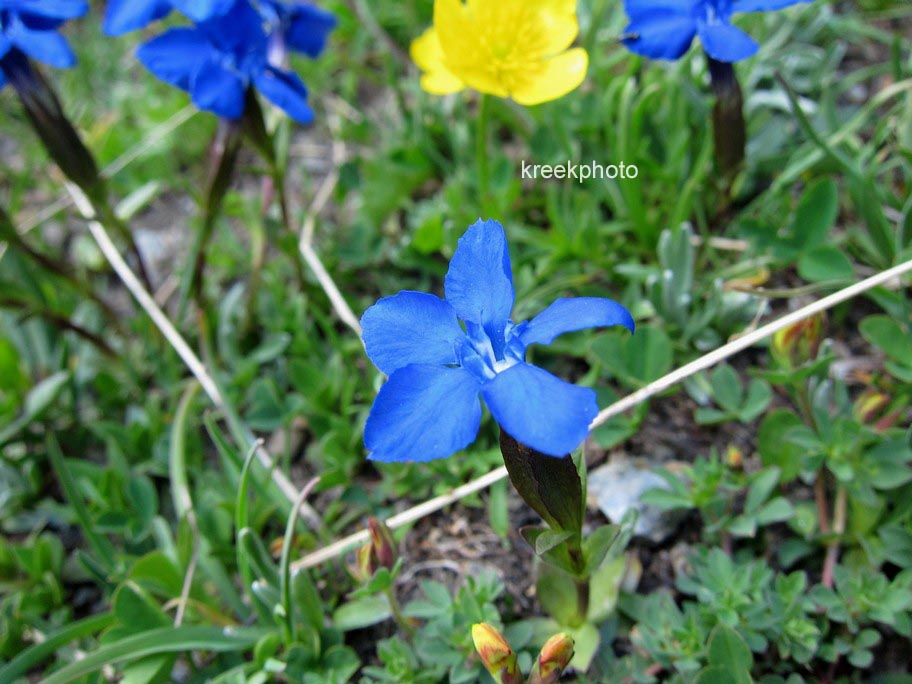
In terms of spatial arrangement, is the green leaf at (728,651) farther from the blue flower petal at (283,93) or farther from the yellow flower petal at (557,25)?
the blue flower petal at (283,93)

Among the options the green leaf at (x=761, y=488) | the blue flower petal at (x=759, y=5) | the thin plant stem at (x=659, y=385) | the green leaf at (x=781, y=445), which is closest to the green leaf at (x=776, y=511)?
the green leaf at (x=761, y=488)

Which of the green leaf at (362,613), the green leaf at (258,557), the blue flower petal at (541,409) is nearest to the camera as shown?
the blue flower petal at (541,409)

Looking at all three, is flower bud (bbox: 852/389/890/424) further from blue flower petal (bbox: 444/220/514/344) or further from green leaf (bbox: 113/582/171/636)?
green leaf (bbox: 113/582/171/636)

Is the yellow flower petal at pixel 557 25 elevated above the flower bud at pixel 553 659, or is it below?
above

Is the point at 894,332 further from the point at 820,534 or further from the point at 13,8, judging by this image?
the point at 13,8

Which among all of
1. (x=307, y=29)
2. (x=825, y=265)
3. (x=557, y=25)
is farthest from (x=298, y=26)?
(x=825, y=265)
